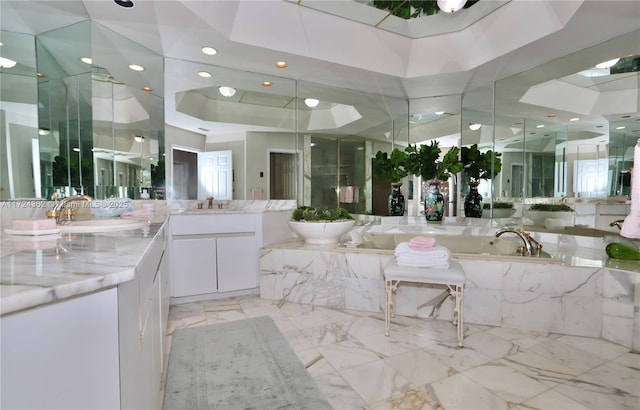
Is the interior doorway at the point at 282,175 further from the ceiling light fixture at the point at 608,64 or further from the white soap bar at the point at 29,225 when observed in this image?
the ceiling light fixture at the point at 608,64

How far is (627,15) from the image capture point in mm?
2225

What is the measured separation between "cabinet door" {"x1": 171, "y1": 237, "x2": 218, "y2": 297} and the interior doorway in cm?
105

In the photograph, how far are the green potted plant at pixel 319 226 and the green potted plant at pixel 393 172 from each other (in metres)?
1.15

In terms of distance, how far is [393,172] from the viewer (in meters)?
3.97

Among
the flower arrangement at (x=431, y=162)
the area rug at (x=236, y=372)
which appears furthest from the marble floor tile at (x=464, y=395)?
the flower arrangement at (x=431, y=162)

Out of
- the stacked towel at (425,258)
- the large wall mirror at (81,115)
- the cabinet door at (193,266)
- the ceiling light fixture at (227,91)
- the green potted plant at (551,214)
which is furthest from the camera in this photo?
the ceiling light fixture at (227,91)

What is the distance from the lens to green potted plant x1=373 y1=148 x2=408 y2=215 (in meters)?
3.92

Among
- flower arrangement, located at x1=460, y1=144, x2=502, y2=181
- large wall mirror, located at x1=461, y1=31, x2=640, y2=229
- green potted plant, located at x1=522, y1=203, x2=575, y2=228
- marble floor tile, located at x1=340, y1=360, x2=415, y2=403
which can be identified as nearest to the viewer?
marble floor tile, located at x1=340, y1=360, x2=415, y2=403

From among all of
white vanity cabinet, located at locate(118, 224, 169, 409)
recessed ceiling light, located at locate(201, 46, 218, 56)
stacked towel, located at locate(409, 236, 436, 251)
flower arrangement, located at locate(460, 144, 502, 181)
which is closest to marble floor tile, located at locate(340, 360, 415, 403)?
stacked towel, located at locate(409, 236, 436, 251)

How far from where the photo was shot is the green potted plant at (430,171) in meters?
3.72

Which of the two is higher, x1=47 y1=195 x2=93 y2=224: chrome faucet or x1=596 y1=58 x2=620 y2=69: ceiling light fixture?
x1=596 y1=58 x2=620 y2=69: ceiling light fixture

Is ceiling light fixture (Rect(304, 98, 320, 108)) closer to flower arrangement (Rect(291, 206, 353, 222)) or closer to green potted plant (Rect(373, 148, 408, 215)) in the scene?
green potted plant (Rect(373, 148, 408, 215))

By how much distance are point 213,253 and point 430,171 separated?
2697mm

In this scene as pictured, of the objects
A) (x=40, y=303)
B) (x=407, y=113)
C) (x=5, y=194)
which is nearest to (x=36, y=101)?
(x=5, y=194)
